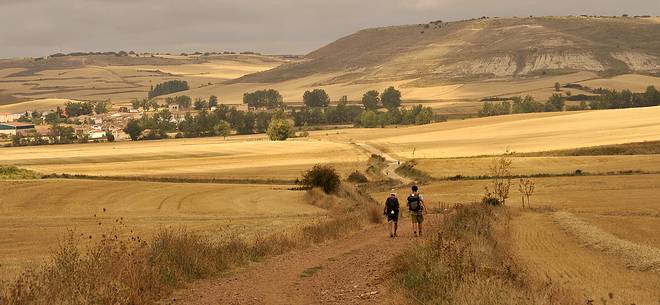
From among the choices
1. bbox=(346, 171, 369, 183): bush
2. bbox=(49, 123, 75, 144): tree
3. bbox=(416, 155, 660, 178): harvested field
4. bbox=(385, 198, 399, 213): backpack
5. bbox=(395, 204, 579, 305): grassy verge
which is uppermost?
bbox=(395, 204, 579, 305): grassy verge

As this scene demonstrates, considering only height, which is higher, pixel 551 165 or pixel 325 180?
pixel 325 180

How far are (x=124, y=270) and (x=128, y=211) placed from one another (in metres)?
30.7

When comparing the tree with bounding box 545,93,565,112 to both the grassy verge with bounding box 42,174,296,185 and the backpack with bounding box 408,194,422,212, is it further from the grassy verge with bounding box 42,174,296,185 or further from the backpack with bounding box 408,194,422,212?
the backpack with bounding box 408,194,422,212

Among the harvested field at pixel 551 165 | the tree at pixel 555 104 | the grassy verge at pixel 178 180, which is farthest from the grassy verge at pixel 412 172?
the tree at pixel 555 104

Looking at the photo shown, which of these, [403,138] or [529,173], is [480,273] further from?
[403,138]

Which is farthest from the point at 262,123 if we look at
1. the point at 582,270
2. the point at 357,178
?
the point at 582,270

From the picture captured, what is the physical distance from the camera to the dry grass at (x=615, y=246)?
23391mm

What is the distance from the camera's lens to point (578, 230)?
1334 inches

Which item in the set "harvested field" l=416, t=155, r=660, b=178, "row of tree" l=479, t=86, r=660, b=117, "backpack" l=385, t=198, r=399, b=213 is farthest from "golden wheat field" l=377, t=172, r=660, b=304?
"row of tree" l=479, t=86, r=660, b=117

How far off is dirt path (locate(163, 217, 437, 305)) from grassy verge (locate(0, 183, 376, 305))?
46 centimetres

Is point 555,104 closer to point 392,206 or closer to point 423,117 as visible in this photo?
point 423,117

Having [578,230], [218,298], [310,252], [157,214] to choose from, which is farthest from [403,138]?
[218,298]

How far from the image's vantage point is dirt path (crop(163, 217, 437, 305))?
16828 mm

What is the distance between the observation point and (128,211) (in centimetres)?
4638
